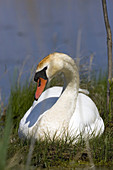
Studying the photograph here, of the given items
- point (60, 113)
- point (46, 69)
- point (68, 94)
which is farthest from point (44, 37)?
point (46, 69)

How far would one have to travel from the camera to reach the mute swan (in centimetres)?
399

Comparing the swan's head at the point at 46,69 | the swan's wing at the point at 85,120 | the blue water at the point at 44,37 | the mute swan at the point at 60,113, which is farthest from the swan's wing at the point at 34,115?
the blue water at the point at 44,37

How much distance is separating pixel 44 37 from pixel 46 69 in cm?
781

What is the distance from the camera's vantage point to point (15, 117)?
550 centimetres

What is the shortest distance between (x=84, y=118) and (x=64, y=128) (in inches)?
14.3

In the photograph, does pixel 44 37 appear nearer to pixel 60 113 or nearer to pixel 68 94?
pixel 68 94

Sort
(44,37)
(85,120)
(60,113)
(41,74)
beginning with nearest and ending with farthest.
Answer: (41,74) → (60,113) → (85,120) → (44,37)

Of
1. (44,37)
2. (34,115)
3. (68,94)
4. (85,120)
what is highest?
(44,37)

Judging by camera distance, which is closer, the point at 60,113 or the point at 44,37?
the point at 60,113

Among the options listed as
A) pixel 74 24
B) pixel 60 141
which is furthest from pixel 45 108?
pixel 74 24

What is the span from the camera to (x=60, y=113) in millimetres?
4312

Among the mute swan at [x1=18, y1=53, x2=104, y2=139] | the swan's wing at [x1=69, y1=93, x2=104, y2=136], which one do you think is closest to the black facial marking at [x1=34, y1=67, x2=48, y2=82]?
the mute swan at [x1=18, y1=53, x2=104, y2=139]

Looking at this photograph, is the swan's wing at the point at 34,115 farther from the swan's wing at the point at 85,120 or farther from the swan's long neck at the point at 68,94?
the swan's wing at the point at 85,120

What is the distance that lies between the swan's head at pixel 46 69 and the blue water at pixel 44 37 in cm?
132
